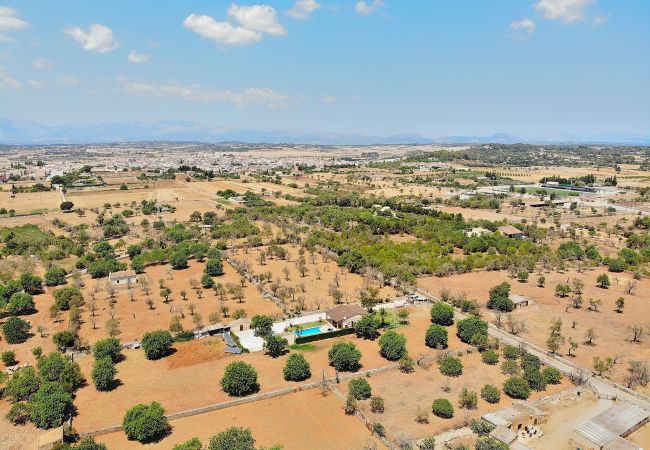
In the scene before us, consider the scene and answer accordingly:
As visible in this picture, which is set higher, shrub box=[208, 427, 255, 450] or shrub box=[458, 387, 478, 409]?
shrub box=[208, 427, 255, 450]

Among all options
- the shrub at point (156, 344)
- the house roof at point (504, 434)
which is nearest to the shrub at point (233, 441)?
the house roof at point (504, 434)

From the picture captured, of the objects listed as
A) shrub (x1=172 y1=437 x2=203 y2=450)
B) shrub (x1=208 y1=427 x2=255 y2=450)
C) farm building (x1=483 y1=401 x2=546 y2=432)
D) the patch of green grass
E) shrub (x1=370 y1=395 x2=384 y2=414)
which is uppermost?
shrub (x1=208 y1=427 x2=255 y2=450)

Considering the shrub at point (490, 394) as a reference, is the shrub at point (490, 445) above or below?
above

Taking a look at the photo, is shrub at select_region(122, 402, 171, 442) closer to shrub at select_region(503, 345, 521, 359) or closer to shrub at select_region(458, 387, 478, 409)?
shrub at select_region(458, 387, 478, 409)

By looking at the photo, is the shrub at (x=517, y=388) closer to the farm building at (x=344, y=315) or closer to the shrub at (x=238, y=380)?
the farm building at (x=344, y=315)

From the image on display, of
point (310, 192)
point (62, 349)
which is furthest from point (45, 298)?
point (310, 192)

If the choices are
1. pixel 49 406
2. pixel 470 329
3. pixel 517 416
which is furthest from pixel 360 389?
pixel 49 406

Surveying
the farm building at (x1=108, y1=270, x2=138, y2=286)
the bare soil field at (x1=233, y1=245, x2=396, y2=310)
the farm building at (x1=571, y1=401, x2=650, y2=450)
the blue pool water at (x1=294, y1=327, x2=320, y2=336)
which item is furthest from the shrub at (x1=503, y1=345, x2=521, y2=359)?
the farm building at (x1=108, y1=270, x2=138, y2=286)
